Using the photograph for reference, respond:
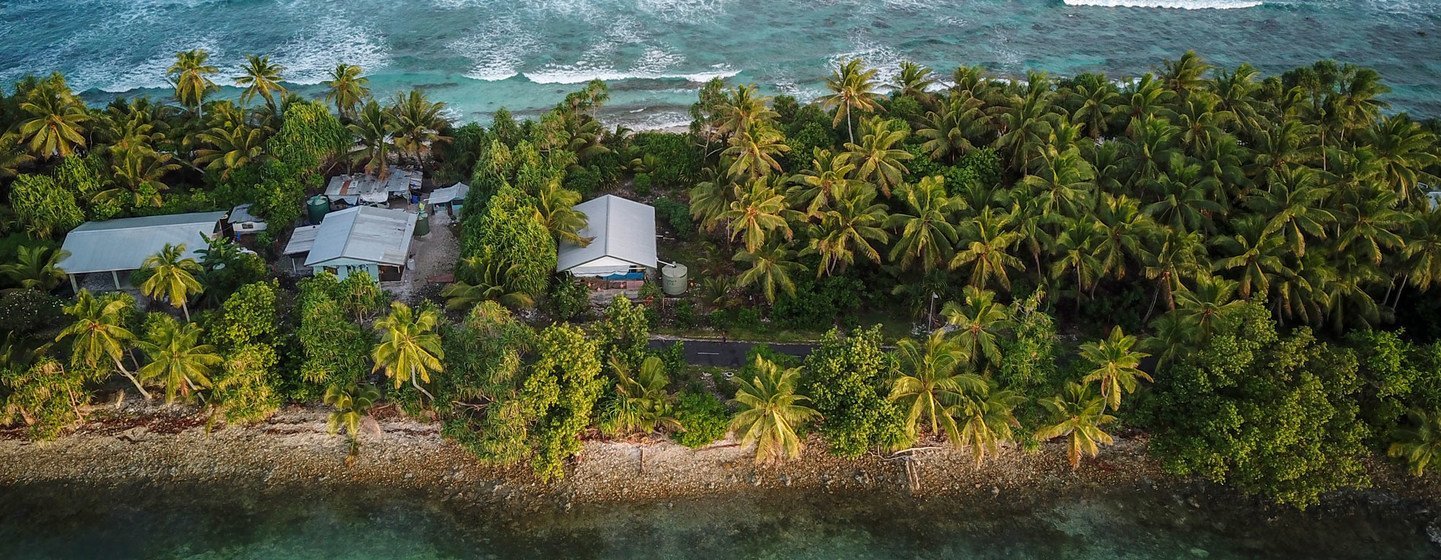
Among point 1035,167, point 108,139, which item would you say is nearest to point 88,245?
point 108,139

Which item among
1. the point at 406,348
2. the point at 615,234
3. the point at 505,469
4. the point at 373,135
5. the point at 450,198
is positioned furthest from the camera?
the point at 373,135

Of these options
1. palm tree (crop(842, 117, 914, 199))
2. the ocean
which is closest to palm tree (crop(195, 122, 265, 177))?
the ocean

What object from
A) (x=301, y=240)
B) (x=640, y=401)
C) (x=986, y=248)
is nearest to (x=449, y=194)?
(x=301, y=240)

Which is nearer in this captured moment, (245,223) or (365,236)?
(365,236)

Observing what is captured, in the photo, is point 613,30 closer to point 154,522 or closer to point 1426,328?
point 154,522

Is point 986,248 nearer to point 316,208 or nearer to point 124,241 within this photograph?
point 316,208

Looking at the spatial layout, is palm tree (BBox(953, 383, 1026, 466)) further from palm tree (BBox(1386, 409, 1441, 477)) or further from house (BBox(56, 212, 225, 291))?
house (BBox(56, 212, 225, 291))
